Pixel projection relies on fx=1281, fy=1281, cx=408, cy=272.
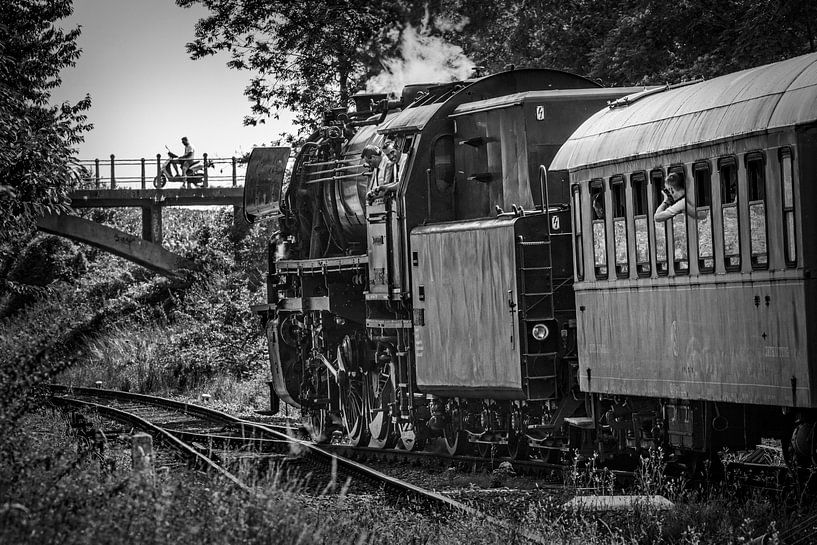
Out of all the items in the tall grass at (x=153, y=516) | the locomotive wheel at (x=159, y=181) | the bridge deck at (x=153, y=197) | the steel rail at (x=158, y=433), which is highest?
the locomotive wheel at (x=159, y=181)

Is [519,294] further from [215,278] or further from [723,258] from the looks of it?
[215,278]

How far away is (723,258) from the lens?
10.0 meters

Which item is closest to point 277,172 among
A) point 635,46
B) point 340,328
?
point 340,328

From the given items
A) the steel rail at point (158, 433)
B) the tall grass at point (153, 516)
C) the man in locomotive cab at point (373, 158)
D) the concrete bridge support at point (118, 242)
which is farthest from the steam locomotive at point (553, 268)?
the concrete bridge support at point (118, 242)

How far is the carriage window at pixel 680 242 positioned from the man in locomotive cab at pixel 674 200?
41mm

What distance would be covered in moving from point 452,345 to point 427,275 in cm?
91

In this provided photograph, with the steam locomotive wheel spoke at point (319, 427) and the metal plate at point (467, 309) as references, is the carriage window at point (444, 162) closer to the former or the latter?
the metal plate at point (467, 309)

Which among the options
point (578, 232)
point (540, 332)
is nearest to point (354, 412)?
point (540, 332)

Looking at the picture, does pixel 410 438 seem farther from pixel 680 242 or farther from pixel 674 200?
pixel 674 200

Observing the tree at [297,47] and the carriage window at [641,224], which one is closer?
the carriage window at [641,224]

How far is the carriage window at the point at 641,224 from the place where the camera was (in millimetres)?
11094

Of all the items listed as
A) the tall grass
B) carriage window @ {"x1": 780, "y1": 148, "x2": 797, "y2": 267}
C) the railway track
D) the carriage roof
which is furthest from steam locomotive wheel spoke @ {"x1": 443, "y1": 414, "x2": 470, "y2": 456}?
carriage window @ {"x1": 780, "y1": 148, "x2": 797, "y2": 267}

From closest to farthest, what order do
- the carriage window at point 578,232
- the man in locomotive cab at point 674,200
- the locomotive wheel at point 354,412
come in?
the man in locomotive cab at point 674,200, the carriage window at point 578,232, the locomotive wheel at point 354,412

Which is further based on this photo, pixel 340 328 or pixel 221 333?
pixel 221 333
